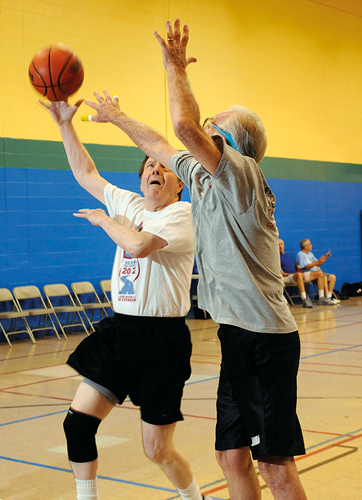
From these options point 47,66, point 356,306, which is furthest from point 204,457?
point 356,306

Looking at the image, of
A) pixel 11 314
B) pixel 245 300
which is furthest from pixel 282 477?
pixel 11 314

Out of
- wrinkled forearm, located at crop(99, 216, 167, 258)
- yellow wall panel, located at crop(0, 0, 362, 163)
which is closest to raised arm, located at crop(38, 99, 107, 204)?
wrinkled forearm, located at crop(99, 216, 167, 258)

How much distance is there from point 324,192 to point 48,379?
31.9 feet

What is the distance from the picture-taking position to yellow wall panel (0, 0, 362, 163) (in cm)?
942

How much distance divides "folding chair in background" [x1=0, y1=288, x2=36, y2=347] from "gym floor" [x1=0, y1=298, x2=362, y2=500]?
1.02 meters

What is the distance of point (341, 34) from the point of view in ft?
47.5

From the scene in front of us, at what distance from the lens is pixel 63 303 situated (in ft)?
31.8

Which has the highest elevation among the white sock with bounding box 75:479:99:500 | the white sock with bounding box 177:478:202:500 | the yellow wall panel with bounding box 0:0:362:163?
the yellow wall panel with bounding box 0:0:362:163

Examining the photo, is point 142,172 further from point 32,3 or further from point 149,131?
point 32,3

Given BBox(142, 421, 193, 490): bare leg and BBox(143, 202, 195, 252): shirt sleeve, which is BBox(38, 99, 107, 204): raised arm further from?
BBox(142, 421, 193, 490): bare leg

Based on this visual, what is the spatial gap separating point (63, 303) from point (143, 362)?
715 cm

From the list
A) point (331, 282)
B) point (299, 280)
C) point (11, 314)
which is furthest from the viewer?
point (331, 282)

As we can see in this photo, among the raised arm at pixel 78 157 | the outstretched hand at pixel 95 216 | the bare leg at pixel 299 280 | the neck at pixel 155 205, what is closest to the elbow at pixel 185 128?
the outstretched hand at pixel 95 216

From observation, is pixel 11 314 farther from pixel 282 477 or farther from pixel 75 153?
pixel 282 477
